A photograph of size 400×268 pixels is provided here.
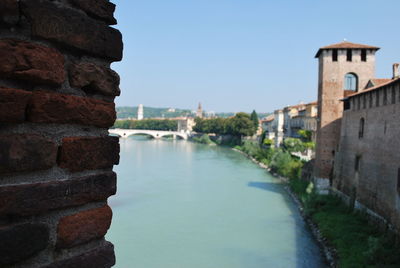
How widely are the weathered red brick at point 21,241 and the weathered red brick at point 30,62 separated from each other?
0.35 metres

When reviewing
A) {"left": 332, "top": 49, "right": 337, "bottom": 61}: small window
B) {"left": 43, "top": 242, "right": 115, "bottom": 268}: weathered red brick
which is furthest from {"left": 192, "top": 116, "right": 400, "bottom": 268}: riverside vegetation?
{"left": 43, "top": 242, "right": 115, "bottom": 268}: weathered red brick

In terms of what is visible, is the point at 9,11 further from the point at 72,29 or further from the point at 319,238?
the point at 319,238

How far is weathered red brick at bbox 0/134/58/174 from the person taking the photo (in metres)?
0.88

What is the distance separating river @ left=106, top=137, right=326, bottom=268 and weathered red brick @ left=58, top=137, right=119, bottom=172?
30.5 feet

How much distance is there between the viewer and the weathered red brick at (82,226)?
3.31ft

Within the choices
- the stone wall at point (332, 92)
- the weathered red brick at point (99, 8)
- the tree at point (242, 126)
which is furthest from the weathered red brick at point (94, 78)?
the tree at point (242, 126)

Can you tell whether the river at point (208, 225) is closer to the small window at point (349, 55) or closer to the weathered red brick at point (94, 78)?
the small window at point (349, 55)

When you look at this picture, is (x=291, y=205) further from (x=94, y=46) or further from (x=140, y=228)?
(x=94, y=46)

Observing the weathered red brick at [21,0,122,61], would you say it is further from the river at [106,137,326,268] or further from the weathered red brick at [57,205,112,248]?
the river at [106,137,326,268]

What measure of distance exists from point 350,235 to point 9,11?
1113cm

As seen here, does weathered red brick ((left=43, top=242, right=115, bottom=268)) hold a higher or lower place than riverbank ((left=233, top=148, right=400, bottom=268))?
higher

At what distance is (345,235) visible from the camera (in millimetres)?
10695

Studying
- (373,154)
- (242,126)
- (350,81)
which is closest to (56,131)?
(373,154)

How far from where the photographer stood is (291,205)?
16.8 metres
